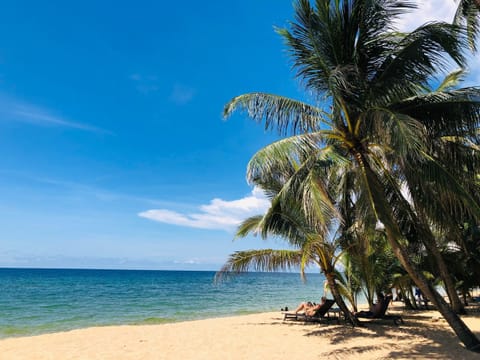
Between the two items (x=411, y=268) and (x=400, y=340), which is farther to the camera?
(x=400, y=340)

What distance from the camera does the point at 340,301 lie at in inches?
398

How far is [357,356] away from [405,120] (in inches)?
175

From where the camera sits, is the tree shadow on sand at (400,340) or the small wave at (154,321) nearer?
the tree shadow on sand at (400,340)

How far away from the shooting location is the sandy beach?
673cm

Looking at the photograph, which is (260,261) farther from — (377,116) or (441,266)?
(377,116)

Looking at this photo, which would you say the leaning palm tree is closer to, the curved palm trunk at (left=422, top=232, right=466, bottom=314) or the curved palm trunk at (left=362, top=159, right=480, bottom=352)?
the curved palm trunk at (left=422, top=232, right=466, bottom=314)

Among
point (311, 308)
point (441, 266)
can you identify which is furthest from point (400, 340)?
point (311, 308)

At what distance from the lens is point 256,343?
8000 mm

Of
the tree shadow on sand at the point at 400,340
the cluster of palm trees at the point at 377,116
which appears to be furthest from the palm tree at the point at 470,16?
the tree shadow on sand at the point at 400,340

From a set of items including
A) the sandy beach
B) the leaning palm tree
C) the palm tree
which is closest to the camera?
the sandy beach

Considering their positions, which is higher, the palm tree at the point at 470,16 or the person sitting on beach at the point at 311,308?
the palm tree at the point at 470,16

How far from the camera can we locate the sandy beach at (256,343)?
6.73 metres

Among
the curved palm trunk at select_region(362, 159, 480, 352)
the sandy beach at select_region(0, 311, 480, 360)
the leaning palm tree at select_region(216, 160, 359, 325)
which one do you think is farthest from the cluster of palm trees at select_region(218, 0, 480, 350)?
the leaning palm tree at select_region(216, 160, 359, 325)

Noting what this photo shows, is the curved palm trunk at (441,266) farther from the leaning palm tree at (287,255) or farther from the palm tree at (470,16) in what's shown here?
the palm tree at (470,16)
